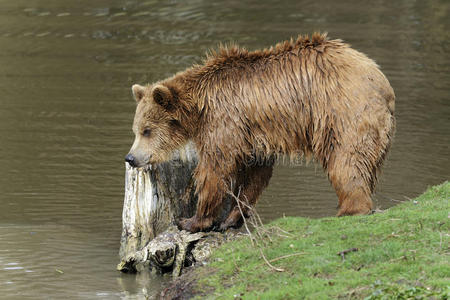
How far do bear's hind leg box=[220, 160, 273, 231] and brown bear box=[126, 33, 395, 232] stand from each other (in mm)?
15


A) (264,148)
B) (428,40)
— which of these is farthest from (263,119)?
(428,40)

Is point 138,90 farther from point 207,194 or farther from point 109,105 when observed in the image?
point 109,105

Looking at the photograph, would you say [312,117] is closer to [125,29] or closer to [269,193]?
[269,193]

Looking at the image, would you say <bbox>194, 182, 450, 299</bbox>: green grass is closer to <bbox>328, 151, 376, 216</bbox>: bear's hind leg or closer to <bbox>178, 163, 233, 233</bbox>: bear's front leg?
<bbox>328, 151, 376, 216</bbox>: bear's hind leg

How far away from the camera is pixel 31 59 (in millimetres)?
20859

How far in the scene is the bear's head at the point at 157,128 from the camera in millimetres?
Result: 9102

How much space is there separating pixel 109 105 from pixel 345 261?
11.3 m

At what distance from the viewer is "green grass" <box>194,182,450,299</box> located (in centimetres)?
645

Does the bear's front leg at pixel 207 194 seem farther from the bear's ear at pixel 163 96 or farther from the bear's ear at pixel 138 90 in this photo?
the bear's ear at pixel 138 90

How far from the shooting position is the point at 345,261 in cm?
711

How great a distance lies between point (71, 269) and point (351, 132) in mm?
3907

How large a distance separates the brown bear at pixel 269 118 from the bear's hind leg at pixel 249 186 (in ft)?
0.05

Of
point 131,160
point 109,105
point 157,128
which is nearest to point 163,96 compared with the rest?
point 157,128

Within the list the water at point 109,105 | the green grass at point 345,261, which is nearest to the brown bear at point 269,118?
the green grass at point 345,261
